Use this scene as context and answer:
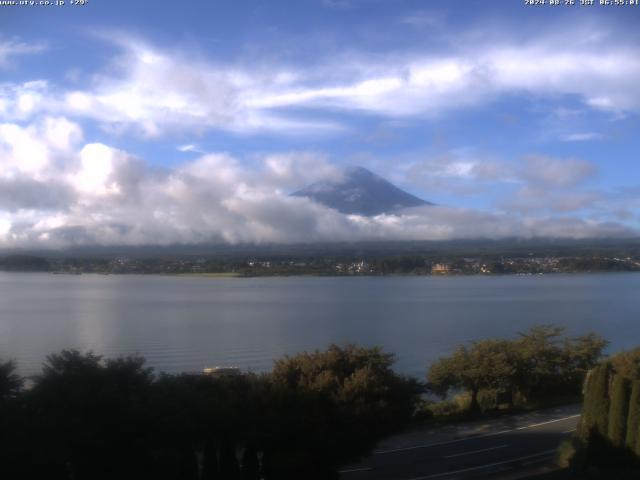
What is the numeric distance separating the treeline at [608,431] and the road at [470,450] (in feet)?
2.61

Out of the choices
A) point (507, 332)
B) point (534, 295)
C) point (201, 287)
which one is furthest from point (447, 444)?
point (201, 287)

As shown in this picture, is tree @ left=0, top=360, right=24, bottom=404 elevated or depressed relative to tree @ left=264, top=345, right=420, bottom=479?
elevated

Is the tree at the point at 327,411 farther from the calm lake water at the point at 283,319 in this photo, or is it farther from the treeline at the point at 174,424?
the calm lake water at the point at 283,319

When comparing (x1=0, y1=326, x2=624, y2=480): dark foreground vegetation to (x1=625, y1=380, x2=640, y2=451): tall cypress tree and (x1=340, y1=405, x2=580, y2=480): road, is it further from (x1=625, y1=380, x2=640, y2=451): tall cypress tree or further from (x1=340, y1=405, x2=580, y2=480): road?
(x1=340, y1=405, x2=580, y2=480): road

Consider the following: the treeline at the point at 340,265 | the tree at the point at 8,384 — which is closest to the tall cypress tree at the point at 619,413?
the tree at the point at 8,384

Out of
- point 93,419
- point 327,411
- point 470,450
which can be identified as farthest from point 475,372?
point 93,419

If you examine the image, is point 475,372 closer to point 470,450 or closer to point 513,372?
point 513,372

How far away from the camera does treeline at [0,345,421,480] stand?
7.25 meters

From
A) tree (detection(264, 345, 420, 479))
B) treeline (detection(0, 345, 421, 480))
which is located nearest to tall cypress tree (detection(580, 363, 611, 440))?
tree (detection(264, 345, 420, 479))

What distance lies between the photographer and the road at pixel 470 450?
980cm

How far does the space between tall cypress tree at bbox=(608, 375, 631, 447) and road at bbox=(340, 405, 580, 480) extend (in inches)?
45.8

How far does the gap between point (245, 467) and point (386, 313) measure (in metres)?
29.9

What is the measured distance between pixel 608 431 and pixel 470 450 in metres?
2.33

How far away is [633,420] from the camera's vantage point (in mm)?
9547
